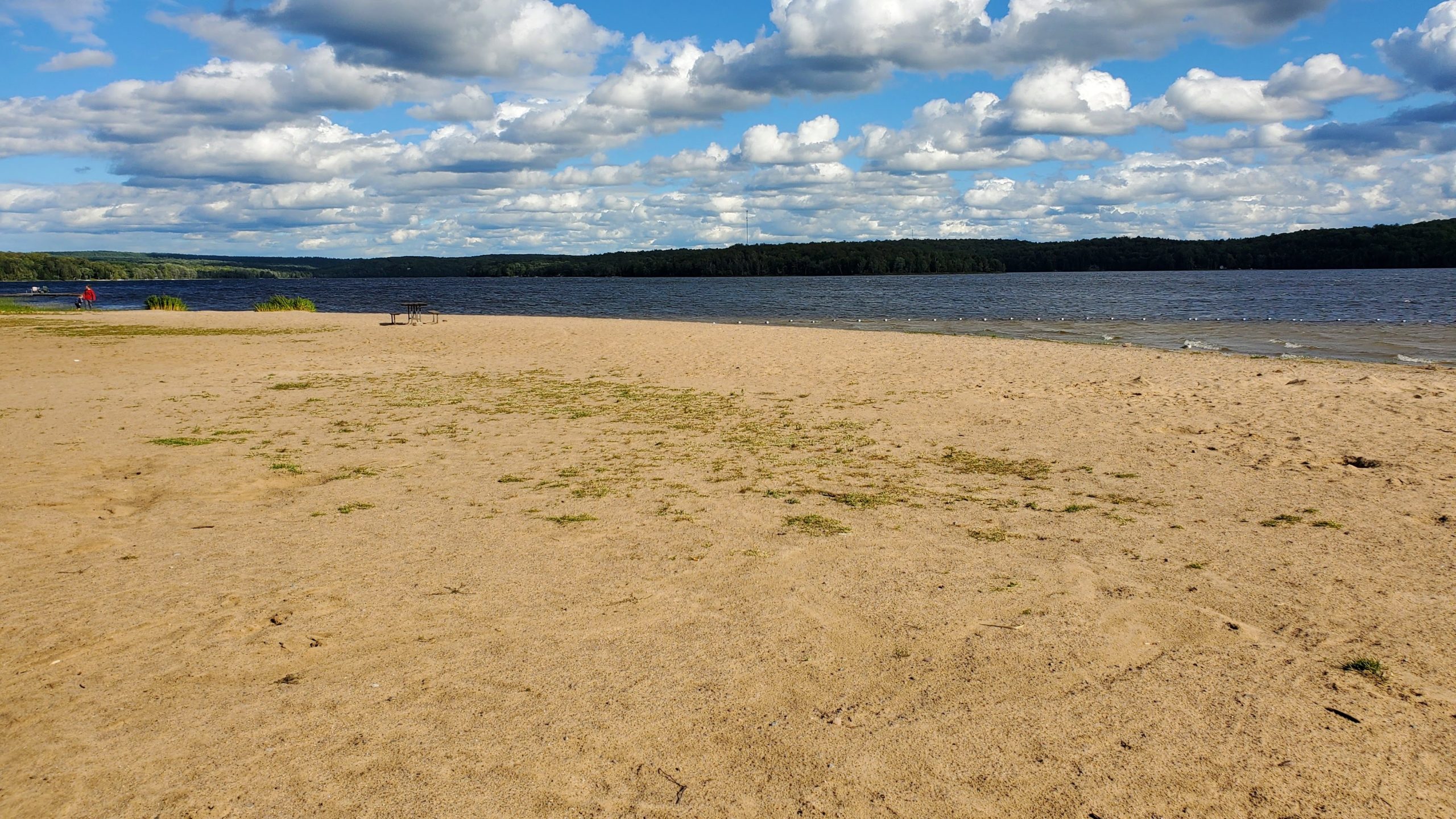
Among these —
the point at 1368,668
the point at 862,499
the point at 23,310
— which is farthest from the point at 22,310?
the point at 1368,668

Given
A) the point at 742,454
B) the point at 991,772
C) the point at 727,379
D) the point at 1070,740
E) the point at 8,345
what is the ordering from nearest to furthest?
the point at 991,772, the point at 1070,740, the point at 742,454, the point at 727,379, the point at 8,345

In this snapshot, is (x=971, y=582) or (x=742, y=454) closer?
(x=971, y=582)

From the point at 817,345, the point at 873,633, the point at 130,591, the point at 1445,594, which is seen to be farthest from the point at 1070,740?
the point at 817,345

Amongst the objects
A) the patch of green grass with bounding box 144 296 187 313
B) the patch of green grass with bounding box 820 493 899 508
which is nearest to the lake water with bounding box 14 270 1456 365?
the patch of green grass with bounding box 144 296 187 313

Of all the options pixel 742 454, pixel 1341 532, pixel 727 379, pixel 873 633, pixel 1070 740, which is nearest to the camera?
pixel 1070 740

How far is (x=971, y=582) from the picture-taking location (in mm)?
6000

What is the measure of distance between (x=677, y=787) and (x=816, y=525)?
390 cm

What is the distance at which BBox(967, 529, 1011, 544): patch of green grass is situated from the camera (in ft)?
22.8

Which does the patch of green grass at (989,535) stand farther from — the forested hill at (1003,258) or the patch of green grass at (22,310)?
the forested hill at (1003,258)

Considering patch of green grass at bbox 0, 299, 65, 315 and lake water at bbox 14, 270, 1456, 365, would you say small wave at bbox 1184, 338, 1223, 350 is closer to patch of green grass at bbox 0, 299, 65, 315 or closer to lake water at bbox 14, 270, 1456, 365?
lake water at bbox 14, 270, 1456, 365

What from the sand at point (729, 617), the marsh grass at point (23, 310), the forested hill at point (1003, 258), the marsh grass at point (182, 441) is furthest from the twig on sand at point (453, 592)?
the forested hill at point (1003, 258)

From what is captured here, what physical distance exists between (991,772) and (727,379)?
13505 millimetres

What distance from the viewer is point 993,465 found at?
9.70m

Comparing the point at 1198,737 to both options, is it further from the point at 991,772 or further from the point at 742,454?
the point at 742,454
